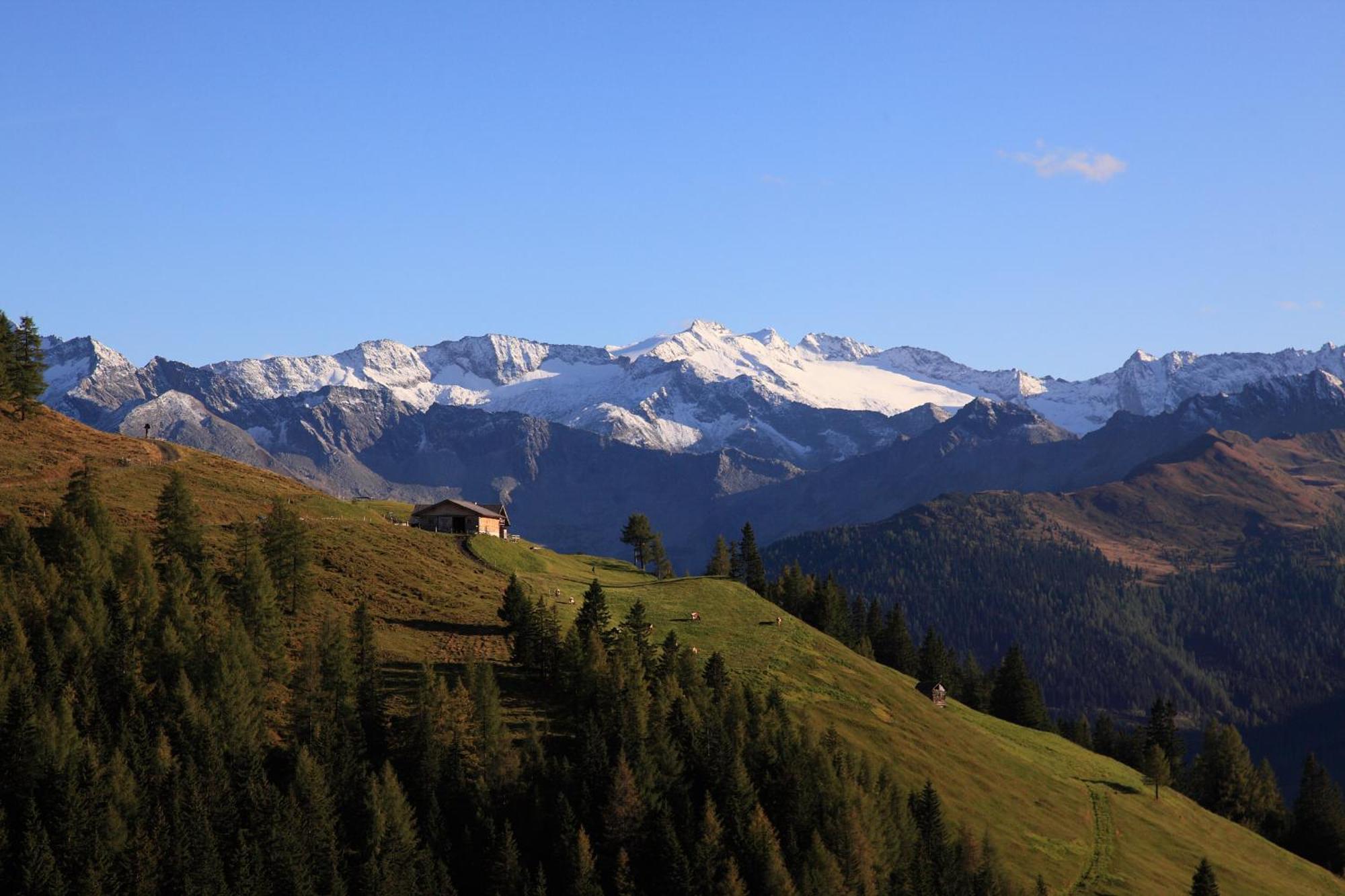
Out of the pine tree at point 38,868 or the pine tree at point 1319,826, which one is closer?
the pine tree at point 38,868

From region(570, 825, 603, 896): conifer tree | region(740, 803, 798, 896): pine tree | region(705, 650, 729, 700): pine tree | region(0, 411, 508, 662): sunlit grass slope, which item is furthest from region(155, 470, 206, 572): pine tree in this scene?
region(740, 803, 798, 896): pine tree

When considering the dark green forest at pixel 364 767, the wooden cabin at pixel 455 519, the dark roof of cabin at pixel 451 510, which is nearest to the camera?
the dark green forest at pixel 364 767

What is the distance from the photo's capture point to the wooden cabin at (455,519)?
174m

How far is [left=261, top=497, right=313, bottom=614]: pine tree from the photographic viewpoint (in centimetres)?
12900

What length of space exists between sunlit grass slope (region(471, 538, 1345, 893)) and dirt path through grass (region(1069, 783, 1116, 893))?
172mm

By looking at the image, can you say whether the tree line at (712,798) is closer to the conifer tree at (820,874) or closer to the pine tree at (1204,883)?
the conifer tree at (820,874)

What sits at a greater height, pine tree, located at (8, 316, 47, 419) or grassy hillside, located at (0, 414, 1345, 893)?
pine tree, located at (8, 316, 47, 419)

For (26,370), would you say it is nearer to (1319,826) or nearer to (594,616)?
(594,616)

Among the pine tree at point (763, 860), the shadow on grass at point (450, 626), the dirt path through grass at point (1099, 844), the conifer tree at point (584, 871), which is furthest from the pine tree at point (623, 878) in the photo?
the dirt path through grass at point (1099, 844)

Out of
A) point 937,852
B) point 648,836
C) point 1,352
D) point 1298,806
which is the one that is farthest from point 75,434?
point 1298,806

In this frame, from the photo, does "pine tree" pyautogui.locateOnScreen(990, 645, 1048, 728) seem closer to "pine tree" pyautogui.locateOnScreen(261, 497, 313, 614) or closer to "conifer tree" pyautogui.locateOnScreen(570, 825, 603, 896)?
"conifer tree" pyautogui.locateOnScreen(570, 825, 603, 896)

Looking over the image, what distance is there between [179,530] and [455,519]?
4854 centimetres

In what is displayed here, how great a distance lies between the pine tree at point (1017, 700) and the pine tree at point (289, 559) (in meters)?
105

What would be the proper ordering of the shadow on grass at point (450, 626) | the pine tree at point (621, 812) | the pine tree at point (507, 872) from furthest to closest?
the shadow on grass at point (450, 626) < the pine tree at point (621, 812) < the pine tree at point (507, 872)
